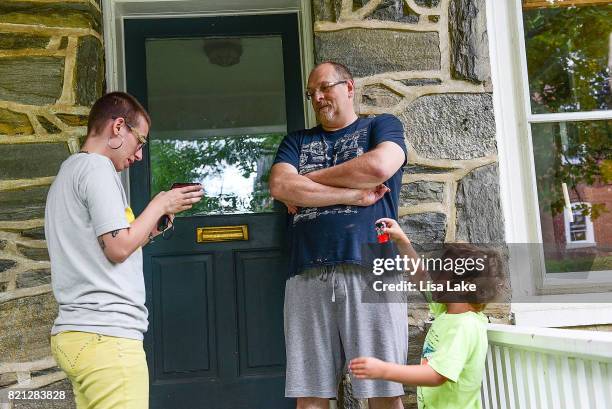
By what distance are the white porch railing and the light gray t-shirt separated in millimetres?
1173

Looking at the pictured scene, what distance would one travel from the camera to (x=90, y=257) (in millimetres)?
1787

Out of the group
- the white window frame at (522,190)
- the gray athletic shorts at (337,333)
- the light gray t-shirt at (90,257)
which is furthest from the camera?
the white window frame at (522,190)

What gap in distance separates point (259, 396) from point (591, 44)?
2434 millimetres

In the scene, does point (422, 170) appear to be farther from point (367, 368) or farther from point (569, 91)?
point (367, 368)

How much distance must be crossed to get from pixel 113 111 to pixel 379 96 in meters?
1.42

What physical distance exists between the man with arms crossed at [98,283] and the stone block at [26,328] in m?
1.20

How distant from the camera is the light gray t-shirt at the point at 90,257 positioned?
5.76 ft

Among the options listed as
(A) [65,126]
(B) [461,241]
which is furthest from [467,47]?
(A) [65,126]

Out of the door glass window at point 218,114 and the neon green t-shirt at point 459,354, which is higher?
the door glass window at point 218,114

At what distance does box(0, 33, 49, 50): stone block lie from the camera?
3069 millimetres

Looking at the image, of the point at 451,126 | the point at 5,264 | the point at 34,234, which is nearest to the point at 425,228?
the point at 451,126

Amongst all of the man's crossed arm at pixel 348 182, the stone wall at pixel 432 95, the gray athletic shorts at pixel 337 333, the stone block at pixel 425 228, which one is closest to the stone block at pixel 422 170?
the stone wall at pixel 432 95

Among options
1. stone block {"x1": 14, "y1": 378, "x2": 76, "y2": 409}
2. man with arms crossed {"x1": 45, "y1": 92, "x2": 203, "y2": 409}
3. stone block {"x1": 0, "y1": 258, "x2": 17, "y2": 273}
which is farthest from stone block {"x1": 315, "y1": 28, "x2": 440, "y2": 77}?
stone block {"x1": 14, "y1": 378, "x2": 76, "y2": 409}

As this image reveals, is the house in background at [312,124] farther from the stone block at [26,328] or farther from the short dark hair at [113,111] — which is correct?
the short dark hair at [113,111]
